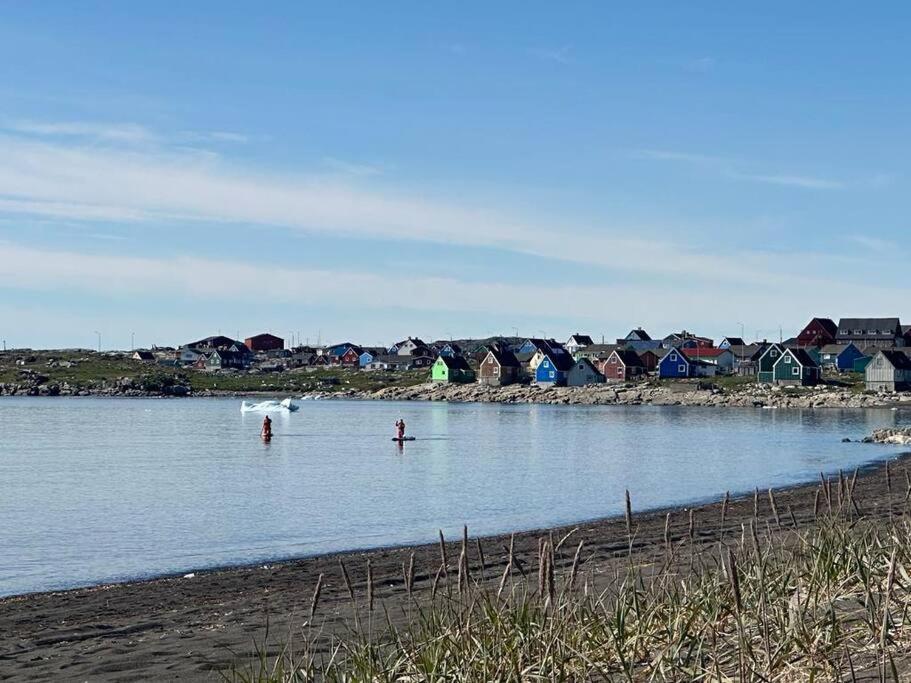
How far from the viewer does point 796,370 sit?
123m

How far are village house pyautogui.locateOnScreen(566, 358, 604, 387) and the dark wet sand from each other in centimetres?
11662

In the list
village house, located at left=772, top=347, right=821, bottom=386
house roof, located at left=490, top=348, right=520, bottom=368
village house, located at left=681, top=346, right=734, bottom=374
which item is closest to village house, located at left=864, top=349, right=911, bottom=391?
village house, located at left=772, top=347, right=821, bottom=386

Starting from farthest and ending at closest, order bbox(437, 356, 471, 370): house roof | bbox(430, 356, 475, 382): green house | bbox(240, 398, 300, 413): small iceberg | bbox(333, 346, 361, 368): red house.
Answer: bbox(333, 346, 361, 368): red house, bbox(437, 356, 471, 370): house roof, bbox(430, 356, 475, 382): green house, bbox(240, 398, 300, 413): small iceberg

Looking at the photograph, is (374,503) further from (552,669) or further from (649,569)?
(552,669)

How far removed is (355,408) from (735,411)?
41.0m

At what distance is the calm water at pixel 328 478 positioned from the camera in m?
26.8

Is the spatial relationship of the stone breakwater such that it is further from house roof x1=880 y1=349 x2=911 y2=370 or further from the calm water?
the calm water

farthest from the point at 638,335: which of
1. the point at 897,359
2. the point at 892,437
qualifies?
the point at 892,437

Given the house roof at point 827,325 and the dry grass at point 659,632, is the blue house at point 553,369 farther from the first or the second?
the dry grass at point 659,632

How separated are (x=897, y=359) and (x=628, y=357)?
35.3m

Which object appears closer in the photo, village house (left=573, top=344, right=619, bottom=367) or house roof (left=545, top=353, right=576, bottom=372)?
house roof (left=545, top=353, right=576, bottom=372)

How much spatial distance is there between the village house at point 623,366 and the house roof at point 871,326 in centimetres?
2621

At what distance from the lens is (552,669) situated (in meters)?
7.52

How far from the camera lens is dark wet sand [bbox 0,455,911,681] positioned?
Answer: 12711 millimetres
